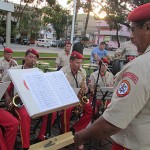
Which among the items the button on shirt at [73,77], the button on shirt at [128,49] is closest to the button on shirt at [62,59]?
the button on shirt at [128,49]

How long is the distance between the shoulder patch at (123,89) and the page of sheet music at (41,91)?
1710 mm

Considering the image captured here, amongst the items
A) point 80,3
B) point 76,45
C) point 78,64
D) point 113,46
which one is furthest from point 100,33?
point 78,64

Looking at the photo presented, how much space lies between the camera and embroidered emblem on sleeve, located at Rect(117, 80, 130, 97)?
1406 millimetres

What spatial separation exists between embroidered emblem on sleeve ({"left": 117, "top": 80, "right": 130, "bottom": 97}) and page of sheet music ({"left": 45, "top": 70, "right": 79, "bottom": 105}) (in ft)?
6.50

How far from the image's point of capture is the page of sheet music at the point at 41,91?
3096 millimetres

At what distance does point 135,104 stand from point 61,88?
2.22 m

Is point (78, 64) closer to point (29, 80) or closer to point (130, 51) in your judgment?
point (29, 80)

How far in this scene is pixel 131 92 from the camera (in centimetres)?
139

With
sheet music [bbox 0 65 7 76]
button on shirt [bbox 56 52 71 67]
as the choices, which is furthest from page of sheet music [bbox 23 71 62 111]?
button on shirt [bbox 56 52 71 67]

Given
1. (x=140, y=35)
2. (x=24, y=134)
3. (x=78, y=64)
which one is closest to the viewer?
(x=140, y=35)

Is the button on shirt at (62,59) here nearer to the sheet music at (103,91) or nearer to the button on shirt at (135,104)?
the sheet music at (103,91)

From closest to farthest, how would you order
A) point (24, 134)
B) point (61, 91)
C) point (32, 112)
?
1. point (32, 112)
2. point (61, 91)
3. point (24, 134)

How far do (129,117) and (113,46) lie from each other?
53792mm

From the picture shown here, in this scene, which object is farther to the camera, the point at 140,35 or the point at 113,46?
the point at 113,46
